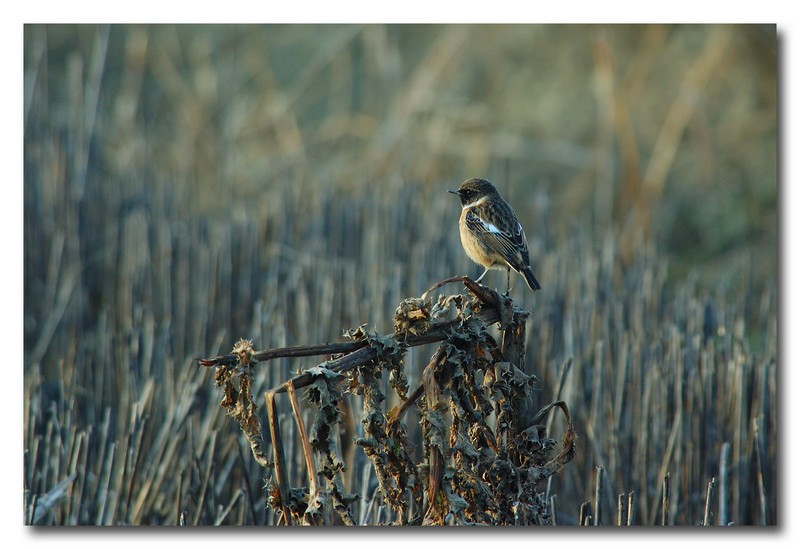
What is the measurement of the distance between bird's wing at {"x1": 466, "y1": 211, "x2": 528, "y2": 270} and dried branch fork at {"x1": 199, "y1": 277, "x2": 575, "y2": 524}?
0.85 metres

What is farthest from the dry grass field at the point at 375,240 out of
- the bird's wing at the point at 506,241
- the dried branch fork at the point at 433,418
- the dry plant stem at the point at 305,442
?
the bird's wing at the point at 506,241

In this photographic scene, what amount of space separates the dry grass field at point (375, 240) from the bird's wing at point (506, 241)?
0.36m

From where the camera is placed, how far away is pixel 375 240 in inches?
176

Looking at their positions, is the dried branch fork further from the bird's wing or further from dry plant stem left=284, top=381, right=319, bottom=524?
the bird's wing

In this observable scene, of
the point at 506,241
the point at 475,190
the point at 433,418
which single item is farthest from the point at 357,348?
the point at 475,190

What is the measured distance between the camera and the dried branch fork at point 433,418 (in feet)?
5.41

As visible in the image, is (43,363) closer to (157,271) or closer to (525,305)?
(157,271)

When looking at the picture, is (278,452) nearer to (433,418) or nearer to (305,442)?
(305,442)

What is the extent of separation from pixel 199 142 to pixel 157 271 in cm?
152

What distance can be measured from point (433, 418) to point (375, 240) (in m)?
2.79

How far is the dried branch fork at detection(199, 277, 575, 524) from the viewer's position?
165 centimetres

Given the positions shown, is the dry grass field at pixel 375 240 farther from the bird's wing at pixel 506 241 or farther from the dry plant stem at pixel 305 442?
the bird's wing at pixel 506 241

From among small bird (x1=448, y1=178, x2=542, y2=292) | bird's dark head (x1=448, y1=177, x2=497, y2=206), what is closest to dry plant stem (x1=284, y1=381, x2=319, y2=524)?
small bird (x1=448, y1=178, x2=542, y2=292)
